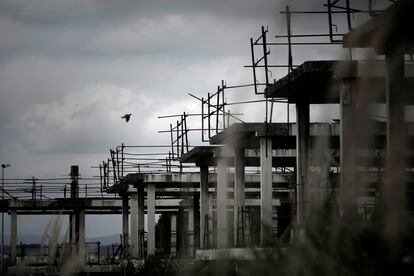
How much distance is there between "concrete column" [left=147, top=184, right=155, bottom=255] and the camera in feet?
137

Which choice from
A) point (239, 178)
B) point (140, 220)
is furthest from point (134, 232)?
point (239, 178)

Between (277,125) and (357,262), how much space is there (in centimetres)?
1794

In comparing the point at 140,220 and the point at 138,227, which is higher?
the point at 140,220

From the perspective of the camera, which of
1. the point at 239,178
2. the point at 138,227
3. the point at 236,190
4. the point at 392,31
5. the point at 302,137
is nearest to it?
the point at 392,31

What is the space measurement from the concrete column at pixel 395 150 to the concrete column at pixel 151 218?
26652 mm

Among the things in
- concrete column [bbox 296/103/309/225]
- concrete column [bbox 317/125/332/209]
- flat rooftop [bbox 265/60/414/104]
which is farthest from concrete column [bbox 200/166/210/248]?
concrete column [bbox 317/125/332/209]

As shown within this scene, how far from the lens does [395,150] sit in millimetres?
12047

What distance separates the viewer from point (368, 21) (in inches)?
595

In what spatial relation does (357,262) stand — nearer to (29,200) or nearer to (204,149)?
(204,149)

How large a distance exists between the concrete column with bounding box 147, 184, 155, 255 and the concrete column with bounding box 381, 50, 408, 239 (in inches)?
1049

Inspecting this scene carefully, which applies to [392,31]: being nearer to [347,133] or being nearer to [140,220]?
[347,133]

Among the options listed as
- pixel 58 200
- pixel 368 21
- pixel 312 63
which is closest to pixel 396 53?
pixel 368 21

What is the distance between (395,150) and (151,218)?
3125 cm

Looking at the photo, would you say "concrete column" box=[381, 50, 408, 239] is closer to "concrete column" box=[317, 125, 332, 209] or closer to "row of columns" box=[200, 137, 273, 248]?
"concrete column" box=[317, 125, 332, 209]
